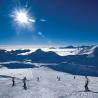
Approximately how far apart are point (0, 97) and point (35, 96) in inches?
311

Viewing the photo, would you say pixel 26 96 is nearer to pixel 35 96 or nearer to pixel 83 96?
pixel 35 96

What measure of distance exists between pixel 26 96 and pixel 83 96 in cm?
1302

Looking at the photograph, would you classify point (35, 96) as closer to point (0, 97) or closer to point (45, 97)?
point (45, 97)

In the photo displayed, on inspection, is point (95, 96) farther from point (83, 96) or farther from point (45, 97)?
point (45, 97)

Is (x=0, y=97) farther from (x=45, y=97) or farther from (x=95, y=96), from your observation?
(x=95, y=96)

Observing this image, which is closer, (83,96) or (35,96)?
(83,96)

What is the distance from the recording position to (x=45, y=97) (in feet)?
163

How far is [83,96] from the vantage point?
156 ft

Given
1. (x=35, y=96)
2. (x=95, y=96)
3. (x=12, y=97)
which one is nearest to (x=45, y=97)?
(x=35, y=96)

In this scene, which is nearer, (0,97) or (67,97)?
(67,97)

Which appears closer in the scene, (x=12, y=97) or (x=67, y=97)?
(x=67, y=97)

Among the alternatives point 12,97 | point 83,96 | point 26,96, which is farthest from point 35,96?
point 83,96

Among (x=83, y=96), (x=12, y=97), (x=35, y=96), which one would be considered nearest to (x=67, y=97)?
(x=83, y=96)

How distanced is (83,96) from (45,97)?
8.48 metres
